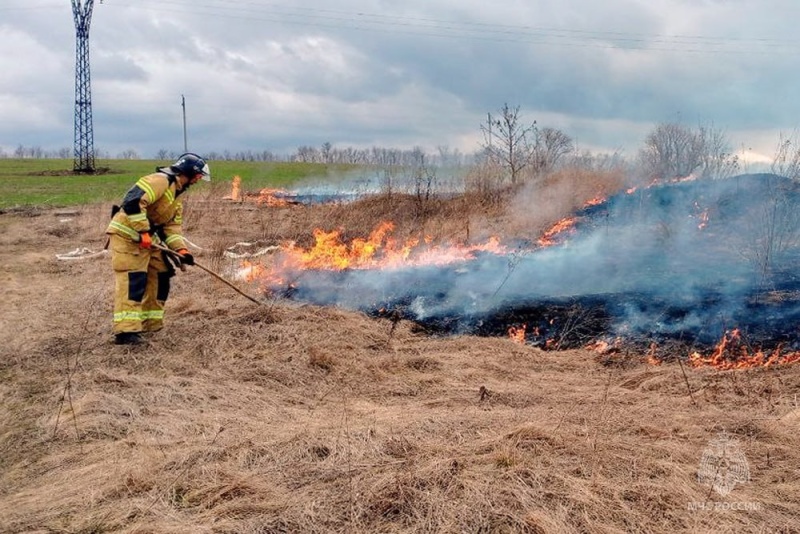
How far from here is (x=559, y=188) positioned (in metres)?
18.3

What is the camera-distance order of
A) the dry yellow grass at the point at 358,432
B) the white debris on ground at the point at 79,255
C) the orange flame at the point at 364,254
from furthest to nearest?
Answer: the white debris on ground at the point at 79,255 < the orange flame at the point at 364,254 < the dry yellow grass at the point at 358,432

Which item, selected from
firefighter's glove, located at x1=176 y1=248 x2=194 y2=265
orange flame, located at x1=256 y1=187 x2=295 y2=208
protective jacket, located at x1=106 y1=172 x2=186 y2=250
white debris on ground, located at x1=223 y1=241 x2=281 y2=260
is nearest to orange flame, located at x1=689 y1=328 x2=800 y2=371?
firefighter's glove, located at x1=176 y1=248 x2=194 y2=265

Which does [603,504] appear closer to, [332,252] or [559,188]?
[332,252]

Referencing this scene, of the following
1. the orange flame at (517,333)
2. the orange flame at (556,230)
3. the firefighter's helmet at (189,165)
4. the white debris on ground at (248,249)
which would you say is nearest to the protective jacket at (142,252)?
the firefighter's helmet at (189,165)

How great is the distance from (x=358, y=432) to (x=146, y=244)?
3.94m

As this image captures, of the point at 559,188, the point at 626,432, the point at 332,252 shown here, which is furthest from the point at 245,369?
the point at 559,188

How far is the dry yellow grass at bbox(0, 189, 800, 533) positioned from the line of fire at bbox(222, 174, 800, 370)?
816 mm

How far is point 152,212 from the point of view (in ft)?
22.9

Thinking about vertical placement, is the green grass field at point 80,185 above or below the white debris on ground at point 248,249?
above

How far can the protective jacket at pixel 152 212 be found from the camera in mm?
6488

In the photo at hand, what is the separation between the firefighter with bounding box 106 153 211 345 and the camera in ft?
21.5

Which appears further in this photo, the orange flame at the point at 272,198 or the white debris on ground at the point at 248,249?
the orange flame at the point at 272,198

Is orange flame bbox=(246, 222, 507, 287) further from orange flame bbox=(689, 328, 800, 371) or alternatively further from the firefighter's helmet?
orange flame bbox=(689, 328, 800, 371)

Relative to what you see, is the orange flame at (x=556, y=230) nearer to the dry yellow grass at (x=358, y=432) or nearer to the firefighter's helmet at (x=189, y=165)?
the dry yellow grass at (x=358, y=432)
